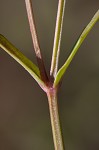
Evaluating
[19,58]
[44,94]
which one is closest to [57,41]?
[19,58]

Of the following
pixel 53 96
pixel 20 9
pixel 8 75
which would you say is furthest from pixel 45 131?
pixel 53 96

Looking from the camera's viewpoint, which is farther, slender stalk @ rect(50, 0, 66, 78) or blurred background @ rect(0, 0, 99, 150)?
blurred background @ rect(0, 0, 99, 150)

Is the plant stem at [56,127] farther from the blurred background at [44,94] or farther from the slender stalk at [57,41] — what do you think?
the blurred background at [44,94]

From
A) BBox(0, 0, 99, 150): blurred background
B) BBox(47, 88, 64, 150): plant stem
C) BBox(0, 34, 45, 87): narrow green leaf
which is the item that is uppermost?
BBox(0, 34, 45, 87): narrow green leaf

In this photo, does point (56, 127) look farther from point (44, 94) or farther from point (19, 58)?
point (44, 94)

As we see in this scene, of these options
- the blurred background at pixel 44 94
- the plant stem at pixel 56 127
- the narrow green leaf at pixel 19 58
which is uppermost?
the narrow green leaf at pixel 19 58

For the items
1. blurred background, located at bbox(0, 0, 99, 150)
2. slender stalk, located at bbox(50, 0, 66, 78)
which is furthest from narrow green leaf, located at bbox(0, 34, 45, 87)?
blurred background, located at bbox(0, 0, 99, 150)

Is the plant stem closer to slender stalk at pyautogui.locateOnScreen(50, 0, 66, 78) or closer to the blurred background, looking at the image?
slender stalk at pyautogui.locateOnScreen(50, 0, 66, 78)

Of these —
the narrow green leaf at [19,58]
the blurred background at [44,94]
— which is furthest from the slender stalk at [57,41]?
the blurred background at [44,94]
